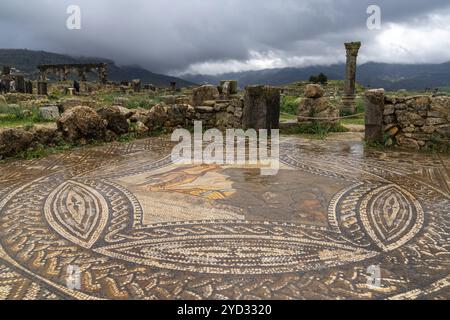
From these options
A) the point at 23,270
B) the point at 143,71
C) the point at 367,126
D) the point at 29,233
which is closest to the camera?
the point at 23,270

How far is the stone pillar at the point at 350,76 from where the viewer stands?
15.4 m

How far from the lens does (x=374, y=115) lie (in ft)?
27.9

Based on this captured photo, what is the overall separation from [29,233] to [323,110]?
8.73 meters

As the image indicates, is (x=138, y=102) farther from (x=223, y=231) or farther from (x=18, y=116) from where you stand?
(x=223, y=231)

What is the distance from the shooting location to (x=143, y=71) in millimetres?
183375

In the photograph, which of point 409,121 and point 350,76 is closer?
point 409,121

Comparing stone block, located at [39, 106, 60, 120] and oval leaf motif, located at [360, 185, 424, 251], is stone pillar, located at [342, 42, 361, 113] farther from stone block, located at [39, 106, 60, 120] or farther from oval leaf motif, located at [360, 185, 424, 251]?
oval leaf motif, located at [360, 185, 424, 251]

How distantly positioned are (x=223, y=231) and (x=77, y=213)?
1.75 meters

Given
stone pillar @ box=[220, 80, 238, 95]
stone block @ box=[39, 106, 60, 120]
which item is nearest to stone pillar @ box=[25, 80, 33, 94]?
stone block @ box=[39, 106, 60, 120]

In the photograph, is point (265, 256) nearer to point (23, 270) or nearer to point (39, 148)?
point (23, 270)

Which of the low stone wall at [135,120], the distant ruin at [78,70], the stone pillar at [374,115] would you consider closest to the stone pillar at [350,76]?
the low stone wall at [135,120]

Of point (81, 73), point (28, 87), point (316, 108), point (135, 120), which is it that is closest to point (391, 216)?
point (316, 108)
